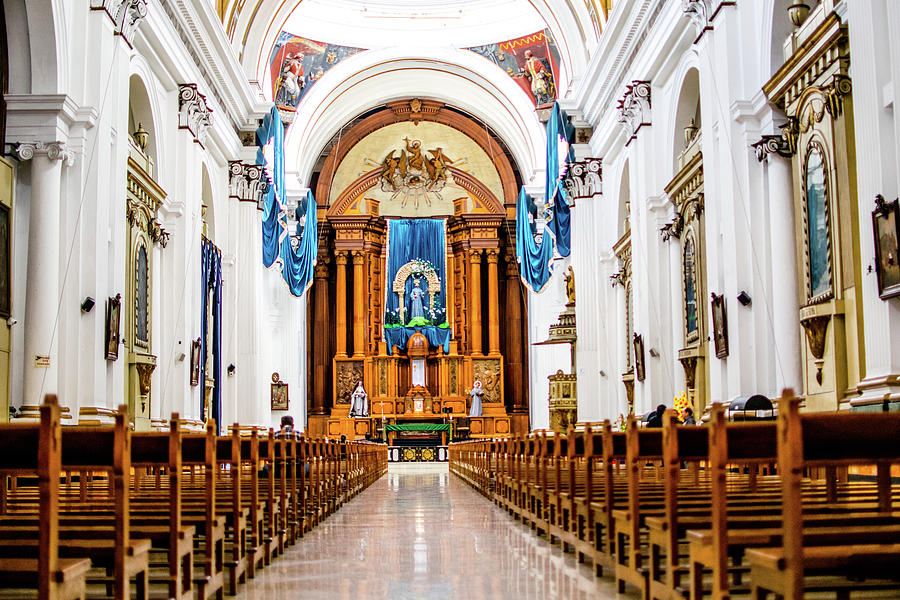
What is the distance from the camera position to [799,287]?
30.4 feet

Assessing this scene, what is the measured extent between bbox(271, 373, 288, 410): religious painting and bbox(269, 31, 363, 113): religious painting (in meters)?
6.26

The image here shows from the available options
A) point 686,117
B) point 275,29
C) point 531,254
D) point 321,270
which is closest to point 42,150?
point 686,117

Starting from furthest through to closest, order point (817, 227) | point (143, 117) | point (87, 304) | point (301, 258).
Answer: point (301, 258), point (143, 117), point (87, 304), point (817, 227)

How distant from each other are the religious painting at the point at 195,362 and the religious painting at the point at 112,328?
3.94 metres

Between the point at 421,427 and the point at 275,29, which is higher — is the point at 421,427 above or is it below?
below

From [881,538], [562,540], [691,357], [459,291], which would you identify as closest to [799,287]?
[691,357]

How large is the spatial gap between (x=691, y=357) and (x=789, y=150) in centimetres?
345

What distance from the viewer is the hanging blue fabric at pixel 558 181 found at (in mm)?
17391

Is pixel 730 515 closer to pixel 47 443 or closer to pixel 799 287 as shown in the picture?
pixel 47 443

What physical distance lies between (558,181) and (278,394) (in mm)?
9013

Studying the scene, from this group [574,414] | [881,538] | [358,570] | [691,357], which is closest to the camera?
[881,538]

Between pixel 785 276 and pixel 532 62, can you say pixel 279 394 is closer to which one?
pixel 532 62

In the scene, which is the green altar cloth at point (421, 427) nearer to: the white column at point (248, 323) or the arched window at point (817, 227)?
the white column at point (248, 323)

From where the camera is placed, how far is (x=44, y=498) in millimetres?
2789
